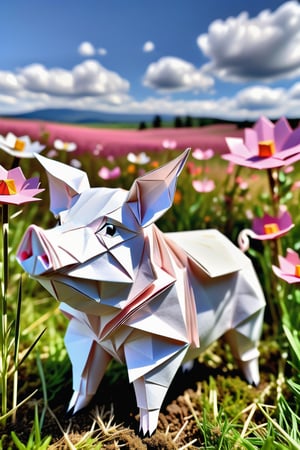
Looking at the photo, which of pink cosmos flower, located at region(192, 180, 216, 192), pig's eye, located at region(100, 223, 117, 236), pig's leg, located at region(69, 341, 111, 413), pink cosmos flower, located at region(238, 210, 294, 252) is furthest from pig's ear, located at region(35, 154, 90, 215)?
pink cosmos flower, located at region(192, 180, 216, 192)

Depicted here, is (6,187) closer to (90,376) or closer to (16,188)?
(16,188)

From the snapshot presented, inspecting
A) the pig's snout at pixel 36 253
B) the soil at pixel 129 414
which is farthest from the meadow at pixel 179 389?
the pig's snout at pixel 36 253

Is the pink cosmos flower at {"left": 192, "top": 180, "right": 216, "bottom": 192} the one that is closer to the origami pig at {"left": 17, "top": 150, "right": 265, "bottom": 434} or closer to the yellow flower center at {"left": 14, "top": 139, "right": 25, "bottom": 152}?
the origami pig at {"left": 17, "top": 150, "right": 265, "bottom": 434}

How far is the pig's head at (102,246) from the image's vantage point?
0.62m

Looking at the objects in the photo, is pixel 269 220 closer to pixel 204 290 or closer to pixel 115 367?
pixel 204 290

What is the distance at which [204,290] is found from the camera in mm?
852

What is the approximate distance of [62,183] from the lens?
0.76 meters

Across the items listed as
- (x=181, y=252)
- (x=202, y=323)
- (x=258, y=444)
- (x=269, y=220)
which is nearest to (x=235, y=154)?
(x=269, y=220)

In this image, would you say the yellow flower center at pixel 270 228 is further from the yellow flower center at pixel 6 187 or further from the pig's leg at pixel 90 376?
the yellow flower center at pixel 6 187

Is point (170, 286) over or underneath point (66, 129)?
underneath

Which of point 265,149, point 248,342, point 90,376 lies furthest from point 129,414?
point 265,149

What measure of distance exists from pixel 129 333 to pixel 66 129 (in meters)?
1.73

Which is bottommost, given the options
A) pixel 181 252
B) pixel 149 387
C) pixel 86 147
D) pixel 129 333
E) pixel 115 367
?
pixel 115 367

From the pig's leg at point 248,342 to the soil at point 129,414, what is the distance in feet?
0.14
